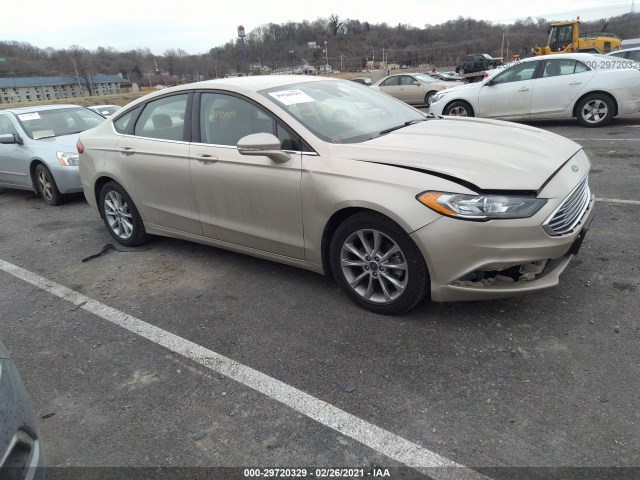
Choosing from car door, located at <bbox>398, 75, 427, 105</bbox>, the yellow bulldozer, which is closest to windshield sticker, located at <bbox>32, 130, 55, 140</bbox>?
car door, located at <bbox>398, 75, 427, 105</bbox>

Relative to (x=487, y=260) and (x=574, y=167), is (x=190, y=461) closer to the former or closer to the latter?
(x=487, y=260)

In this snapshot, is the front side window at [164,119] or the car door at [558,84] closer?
the front side window at [164,119]

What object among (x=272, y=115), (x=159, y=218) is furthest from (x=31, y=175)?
(x=272, y=115)

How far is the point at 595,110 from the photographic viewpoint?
9828 millimetres

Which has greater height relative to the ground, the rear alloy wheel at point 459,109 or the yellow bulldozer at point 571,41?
Result: the yellow bulldozer at point 571,41

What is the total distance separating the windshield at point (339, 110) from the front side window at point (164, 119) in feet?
2.99

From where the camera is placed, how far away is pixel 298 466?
7.26 ft

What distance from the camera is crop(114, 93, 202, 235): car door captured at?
13.9 ft

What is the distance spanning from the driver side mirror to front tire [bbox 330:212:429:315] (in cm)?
68

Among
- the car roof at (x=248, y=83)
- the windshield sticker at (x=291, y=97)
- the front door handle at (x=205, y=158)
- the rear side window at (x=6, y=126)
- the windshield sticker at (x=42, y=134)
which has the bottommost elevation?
the windshield sticker at (x=42, y=134)

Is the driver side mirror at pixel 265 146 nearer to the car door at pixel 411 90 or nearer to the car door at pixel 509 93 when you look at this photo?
the car door at pixel 509 93

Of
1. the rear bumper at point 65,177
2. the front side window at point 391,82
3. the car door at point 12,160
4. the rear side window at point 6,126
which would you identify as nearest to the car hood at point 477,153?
the rear bumper at point 65,177

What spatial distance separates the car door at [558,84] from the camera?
966 cm

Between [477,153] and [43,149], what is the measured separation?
6.59 meters
